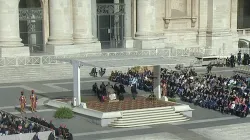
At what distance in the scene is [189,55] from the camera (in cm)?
5469

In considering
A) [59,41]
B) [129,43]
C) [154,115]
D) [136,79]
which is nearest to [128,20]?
[129,43]

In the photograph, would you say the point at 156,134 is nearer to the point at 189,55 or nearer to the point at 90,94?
the point at 90,94

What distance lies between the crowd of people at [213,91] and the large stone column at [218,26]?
1691 cm

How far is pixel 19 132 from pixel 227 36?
1495 inches

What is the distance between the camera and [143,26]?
5494 cm

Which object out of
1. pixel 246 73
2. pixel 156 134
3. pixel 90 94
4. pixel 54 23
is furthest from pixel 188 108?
pixel 54 23

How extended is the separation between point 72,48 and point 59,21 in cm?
257

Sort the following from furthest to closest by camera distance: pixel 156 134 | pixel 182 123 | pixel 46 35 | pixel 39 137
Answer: pixel 46 35, pixel 182 123, pixel 156 134, pixel 39 137

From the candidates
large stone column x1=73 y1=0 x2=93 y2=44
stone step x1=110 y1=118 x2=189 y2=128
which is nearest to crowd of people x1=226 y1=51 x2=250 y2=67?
large stone column x1=73 y1=0 x2=93 y2=44

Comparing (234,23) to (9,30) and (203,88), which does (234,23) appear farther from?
(203,88)

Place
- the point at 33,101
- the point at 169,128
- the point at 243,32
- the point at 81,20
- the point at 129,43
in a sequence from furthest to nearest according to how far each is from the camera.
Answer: the point at 243,32 → the point at 129,43 → the point at 81,20 → the point at 33,101 → the point at 169,128

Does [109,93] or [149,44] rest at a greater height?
[149,44]

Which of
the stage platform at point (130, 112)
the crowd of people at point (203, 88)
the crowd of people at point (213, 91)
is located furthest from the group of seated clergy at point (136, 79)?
the stage platform at point (130, 112)

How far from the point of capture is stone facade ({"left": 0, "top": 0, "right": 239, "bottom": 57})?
1873 inches
